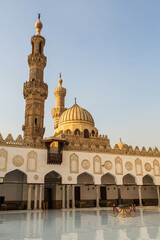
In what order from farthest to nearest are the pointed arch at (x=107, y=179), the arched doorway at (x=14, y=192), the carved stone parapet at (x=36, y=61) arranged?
the carved stone parapet at (x=36, y=61), the pointed arch at (x=107, y=179), the arched doorway at (x=14, y=192)

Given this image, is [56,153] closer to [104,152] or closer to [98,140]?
[104,152]

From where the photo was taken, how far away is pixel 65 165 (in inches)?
910

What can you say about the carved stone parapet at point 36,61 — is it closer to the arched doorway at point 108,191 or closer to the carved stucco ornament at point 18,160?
the carved stucco ornament at point 18,160

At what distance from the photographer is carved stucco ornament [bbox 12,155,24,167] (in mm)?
21323

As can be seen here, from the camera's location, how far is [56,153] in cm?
2277

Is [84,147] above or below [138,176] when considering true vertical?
above

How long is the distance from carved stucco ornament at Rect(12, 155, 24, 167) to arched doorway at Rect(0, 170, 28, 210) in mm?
2566

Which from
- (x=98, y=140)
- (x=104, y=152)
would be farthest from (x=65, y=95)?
(x=104, y=152)

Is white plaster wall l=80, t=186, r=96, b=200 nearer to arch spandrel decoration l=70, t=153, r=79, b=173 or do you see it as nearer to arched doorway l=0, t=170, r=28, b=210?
arch spandrel decoration l=70, t=153, r=79, b=173

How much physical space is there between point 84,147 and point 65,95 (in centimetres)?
2090

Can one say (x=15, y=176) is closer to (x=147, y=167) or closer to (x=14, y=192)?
(x=14, y=192)

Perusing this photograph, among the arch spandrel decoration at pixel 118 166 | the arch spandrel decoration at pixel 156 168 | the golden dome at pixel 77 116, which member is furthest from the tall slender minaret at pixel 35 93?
the arch spandrel decoration at pixel 156 168

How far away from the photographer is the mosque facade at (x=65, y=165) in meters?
Result: 21.9

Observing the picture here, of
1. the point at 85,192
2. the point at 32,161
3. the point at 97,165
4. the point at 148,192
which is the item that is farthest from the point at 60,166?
the point at 148,192
